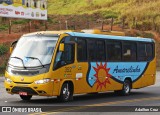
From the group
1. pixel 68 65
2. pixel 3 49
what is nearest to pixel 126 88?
pixel 68 65

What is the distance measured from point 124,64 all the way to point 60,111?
7.73 m

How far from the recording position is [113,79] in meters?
20.0

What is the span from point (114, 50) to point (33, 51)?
16.1 ft

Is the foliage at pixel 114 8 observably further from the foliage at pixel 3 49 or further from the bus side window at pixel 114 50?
the bus side window at pixel 114 50

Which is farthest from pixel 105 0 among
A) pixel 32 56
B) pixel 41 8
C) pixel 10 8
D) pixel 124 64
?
pixel 32 56

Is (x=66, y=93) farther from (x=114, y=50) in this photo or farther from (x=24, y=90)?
(x=114, y=50)

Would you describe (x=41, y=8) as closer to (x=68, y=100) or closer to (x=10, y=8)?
(x=10, y=8)

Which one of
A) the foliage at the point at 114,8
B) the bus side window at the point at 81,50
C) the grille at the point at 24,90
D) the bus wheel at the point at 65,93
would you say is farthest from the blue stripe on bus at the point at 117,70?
the foliage at the point at 114,8

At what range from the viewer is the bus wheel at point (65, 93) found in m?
16.4

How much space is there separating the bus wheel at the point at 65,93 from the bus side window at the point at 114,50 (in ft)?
11.0

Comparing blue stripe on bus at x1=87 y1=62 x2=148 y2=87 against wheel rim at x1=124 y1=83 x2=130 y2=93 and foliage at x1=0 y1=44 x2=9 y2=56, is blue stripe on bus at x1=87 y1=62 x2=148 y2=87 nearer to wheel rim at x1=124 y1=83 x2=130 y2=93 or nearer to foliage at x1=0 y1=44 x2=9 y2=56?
wheel rim at x1=124 y1=83 x2=130 y2=93

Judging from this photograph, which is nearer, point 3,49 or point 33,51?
point 33,51

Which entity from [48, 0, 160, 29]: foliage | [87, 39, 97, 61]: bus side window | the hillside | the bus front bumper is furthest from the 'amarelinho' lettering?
the hillside

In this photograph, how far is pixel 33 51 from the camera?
1647 centimetres
